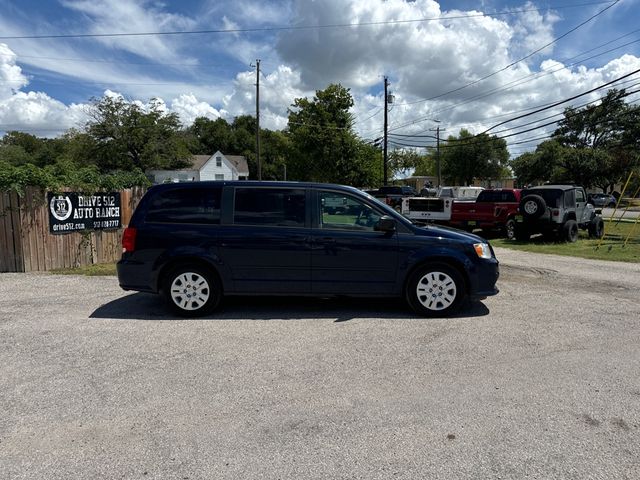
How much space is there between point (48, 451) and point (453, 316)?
183 inches

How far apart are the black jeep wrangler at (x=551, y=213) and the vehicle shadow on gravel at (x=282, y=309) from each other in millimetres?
9559

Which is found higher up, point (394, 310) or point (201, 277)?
point (201, 277)

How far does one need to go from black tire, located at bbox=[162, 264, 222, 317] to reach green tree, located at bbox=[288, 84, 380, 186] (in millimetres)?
31754

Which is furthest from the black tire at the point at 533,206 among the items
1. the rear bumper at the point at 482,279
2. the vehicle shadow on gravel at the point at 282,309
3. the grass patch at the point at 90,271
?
the grass patch at the point at 90,271

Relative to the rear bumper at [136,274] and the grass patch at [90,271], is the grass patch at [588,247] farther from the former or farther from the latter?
the grass patch at [90,271]

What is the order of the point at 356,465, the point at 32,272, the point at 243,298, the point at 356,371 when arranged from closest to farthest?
the point at 356,465, the point at 356,371, the point at 243,298, the point at 32,272

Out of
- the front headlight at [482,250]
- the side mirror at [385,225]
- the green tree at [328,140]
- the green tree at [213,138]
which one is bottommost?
the front headlight at [482,250]

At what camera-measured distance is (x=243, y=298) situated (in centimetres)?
687

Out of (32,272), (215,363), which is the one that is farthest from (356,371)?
(32,272)

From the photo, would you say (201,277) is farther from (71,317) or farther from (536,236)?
(536,236)

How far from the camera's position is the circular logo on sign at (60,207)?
921 cm

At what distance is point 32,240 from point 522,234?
14342 mm

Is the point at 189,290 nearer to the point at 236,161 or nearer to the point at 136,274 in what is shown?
the point at 136,274

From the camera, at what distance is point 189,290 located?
585 centimetres
